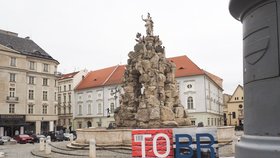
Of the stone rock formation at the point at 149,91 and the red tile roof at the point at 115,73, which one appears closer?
the stone rock formation at the point at 149,91

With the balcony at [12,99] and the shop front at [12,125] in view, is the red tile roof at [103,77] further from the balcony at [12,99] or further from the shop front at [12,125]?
the shop front at [12,125]

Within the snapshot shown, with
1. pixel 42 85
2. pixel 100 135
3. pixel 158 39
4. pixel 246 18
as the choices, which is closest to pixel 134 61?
pixel 158 39

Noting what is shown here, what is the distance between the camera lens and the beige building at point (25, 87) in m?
49.7

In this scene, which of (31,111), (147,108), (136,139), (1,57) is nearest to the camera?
(136,139)

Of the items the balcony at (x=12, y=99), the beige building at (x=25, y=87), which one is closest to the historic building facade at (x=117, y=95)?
the beige building at (x=25, y=87)

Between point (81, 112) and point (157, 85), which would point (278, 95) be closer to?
point (157, 85)

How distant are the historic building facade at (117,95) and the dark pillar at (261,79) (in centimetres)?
4297

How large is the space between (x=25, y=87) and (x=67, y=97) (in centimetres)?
1985

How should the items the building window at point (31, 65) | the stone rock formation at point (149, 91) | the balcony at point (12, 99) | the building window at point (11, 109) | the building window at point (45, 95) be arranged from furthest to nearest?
the building window at point (45, 95) < the building window at point (31, 65) < the building window at point (11, 109) < the balcony at point (12, 99) < the stone rock formation at point (149, 91)

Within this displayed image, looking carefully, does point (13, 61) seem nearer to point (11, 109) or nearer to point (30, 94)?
point (30, 94)

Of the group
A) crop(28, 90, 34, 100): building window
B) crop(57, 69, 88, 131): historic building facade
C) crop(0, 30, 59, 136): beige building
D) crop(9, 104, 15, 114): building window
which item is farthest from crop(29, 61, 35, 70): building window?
crop(57, 69, 88, 131): historic building facade

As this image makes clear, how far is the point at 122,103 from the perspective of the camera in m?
23.6

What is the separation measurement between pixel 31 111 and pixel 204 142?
49275 mm

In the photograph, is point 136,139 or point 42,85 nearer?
point 136,139
